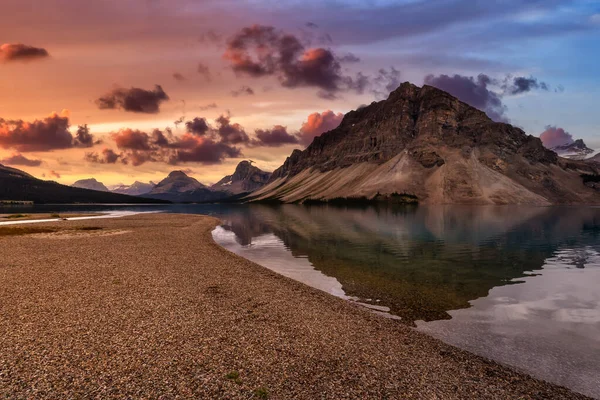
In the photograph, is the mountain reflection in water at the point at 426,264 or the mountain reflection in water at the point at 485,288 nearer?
the mountain reflection in water at the point at 485,288

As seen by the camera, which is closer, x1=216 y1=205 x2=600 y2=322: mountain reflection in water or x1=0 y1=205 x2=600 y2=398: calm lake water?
x1=0 y1=205 x2=600 y2=398: calm lake water

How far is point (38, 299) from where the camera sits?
2227 centimetres

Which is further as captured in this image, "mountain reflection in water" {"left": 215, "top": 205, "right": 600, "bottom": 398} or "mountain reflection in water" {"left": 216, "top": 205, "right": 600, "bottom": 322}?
"mountain reflection in water" {"left": 216, "top": 205, "right": 600, "bottom": 322}

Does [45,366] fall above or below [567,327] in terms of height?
above

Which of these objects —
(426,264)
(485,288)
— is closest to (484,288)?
(485,288)

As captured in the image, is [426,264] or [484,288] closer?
[484,288]

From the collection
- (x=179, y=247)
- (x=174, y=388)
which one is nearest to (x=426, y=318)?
(x=174, y=388)

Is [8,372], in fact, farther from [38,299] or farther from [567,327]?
[567,327]

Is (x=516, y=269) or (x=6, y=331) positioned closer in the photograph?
(x=6, y=331)

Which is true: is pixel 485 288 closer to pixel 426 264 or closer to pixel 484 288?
pixel 484 288

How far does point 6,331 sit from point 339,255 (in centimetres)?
3625

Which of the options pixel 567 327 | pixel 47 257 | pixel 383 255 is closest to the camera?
pixel 567 327

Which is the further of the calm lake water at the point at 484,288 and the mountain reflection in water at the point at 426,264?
the mountain reflection in water at the point at 426,264

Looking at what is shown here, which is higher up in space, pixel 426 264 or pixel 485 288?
pixel 426 264
